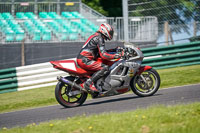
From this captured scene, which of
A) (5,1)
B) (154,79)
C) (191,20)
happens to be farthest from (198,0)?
(5,1)

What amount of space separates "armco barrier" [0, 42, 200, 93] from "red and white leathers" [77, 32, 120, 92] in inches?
219

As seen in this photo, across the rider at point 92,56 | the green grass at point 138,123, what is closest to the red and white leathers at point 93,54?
the rider at point 92,56

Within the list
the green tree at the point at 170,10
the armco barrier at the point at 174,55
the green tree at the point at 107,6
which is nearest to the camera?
the green tree at the point at 170,10

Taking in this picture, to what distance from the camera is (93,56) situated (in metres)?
8.33

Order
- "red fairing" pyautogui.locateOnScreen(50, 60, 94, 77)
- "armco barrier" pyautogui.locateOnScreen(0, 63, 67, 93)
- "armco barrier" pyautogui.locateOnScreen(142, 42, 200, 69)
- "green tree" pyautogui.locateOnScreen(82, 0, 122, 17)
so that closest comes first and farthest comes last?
"red fairing" pyautogui.locateOnScreen(50, 60, 94, 77)
"armco barrier" pyautogui.locateOnScreen(0, 63, 67, 93)
"armco barrier" pyautogui.locateOnScreen(142, 42, 200, 69)
"green tree" pyautogui.locateOnScreen(82, 0, 122, 17)

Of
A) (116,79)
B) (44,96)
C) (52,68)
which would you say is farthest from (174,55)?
(116,79)

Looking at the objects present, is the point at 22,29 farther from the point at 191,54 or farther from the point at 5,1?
the point at 191,54

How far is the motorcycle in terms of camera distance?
8.19 m

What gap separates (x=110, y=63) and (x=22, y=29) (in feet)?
36.6

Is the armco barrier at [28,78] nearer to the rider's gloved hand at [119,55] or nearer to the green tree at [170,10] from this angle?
the green tree at [170,10]

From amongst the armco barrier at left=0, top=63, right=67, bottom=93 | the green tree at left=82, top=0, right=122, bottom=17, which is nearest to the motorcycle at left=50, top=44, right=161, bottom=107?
the armco barrier at left=0, top=63, right=67, bottom=93

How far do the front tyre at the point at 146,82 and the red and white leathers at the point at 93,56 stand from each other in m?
0.76

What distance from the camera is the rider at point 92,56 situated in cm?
812

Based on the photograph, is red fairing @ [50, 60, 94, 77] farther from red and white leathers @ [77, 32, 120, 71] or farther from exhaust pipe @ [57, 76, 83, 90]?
exhaust pipe @ [57, 76, 83, 90]
